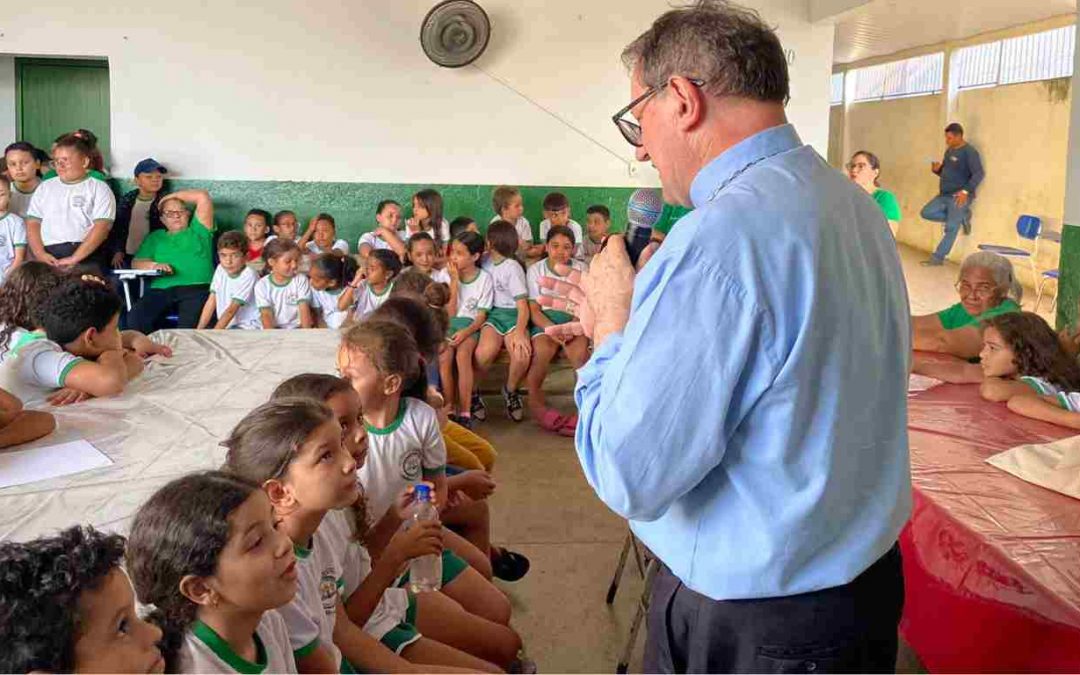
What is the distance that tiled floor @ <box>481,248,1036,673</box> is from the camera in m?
2.86

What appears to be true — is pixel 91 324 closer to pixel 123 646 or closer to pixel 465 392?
pixel 123 646

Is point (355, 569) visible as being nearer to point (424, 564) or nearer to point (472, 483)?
point (424, 564)

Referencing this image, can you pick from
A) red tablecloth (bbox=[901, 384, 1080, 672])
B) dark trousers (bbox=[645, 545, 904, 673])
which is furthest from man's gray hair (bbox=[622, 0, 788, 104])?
red tablecloth (bbox=[901, 384, 1080, 672])

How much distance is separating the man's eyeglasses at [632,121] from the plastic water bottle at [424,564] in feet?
4.03

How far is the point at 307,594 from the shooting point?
1.75 metres

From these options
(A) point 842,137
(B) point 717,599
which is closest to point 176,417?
(B) point 717,599

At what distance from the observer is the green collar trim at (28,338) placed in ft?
9.75

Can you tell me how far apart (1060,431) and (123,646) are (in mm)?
2790

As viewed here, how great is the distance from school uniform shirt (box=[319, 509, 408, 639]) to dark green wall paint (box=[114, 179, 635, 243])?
484 centimetres

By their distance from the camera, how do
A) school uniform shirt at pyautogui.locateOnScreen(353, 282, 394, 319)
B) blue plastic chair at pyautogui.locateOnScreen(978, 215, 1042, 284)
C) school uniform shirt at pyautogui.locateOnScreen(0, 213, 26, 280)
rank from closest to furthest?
school uniform shirt at pyautogui.locateOnScreen(353, 282, 394, 319)
school uniform shirt at pyautogui.locateOnScreen(0, 213, 26, 280)
blue plastic chair at pyautogui.locateOnScreen(978, 215, 1042, 284)

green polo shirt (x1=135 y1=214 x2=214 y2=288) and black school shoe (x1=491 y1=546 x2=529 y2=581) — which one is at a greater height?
green polo shirt (x1=135 y1=214 x2=214 y2=288)

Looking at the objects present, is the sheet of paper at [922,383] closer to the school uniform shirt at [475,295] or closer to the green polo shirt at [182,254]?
the school uniform shirt at [475,295]

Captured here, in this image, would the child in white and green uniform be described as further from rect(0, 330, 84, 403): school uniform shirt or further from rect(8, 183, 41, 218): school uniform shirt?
rect(8, 183, 41, 218): school uniform shirt

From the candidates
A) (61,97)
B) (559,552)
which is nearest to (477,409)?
(559,552)
